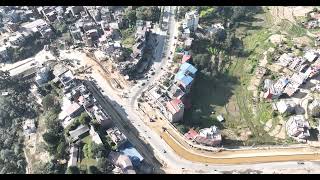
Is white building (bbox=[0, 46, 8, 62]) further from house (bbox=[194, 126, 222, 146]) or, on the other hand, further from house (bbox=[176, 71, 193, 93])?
house (bbox=[194, 126, 222, 146])

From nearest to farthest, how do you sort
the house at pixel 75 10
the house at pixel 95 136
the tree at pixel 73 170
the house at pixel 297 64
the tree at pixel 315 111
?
the tree at pixel 73 170 < the house at pixel 95 136 < the tree at pixel 315 111 < the house at pixel 297 64 < the house at pixel 75 10

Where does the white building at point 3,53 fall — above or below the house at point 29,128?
above

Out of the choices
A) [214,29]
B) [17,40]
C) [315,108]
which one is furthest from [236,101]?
[17,40]

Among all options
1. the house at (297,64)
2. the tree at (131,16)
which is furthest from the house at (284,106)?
the tree at (131,16)

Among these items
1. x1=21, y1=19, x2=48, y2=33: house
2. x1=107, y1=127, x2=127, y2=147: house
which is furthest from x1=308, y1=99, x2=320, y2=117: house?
x1=21, y1=19, x2=48, y2=33: house

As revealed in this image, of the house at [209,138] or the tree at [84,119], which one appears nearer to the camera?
the tree at [84,119]

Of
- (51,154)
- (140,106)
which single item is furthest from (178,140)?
(51,154)

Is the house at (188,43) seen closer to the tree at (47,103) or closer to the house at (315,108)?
the house at (315,108)
